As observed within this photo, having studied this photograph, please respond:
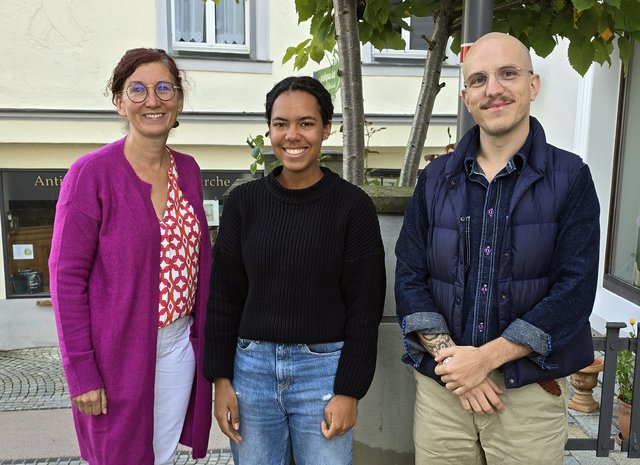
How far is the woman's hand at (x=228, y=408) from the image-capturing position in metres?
2.01

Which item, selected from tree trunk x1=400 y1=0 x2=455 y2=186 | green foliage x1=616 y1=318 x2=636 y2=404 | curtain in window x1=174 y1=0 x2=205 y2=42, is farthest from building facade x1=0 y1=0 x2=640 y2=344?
tree trunk x1=400 y1=0 x2=455 y2=186

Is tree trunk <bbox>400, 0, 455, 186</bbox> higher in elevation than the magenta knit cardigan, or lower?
higher

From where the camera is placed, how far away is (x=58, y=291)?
1.96m

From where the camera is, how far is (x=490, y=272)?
178cm

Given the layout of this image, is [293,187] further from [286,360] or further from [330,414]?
[330,414]

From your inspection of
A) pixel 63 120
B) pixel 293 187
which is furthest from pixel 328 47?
pixel 63 120

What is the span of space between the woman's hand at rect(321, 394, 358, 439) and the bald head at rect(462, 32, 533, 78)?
1127 mm

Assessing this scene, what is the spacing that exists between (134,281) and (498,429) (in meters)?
1.29

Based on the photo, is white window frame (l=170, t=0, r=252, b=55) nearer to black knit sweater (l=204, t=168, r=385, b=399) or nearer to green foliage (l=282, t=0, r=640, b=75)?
green foliage (l=282, t=0, r=640, b=75)

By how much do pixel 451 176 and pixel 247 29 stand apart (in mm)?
6053

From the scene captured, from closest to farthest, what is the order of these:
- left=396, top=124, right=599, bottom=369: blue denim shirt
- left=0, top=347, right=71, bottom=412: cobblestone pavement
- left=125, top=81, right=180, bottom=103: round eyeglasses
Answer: left=396, top=124, right=599, bottom=369: blue denim shirt, left=125, top=81, right=180, bottom=103: round eyeglasses, left=0, top=347, right=71, bottom=412: cobblestone pavement

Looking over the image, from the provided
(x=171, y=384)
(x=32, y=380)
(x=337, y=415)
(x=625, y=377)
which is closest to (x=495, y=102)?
(x=337, y=415)

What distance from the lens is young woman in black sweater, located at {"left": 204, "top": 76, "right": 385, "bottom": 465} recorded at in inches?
75.4

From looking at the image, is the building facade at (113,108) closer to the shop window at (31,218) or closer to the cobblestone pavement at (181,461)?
the shop window at (31,218)
